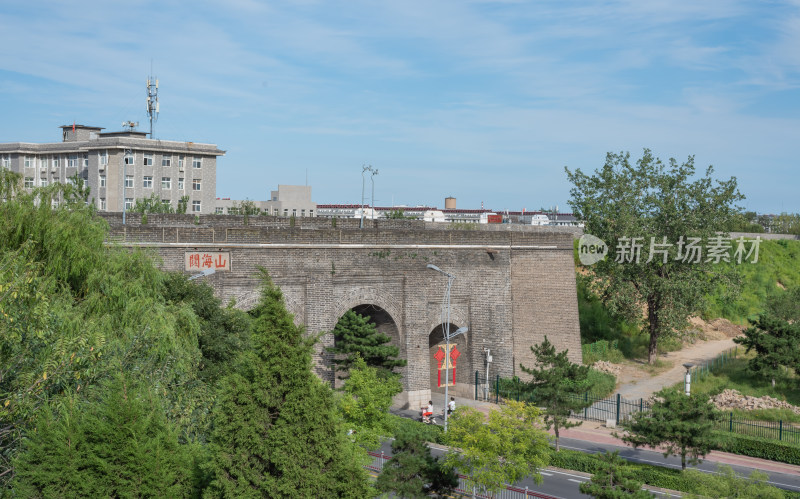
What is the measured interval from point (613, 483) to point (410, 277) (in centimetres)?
1715

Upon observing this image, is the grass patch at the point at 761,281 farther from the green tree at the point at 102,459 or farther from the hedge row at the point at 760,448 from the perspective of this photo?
the green tree at the point at 102,459

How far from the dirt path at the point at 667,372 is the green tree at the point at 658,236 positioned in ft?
5.38

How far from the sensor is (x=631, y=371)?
41.0 metres

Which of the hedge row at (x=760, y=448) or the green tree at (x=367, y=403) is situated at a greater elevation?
the green tree at (x=367, y=403)

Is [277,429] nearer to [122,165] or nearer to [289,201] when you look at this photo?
[122,165]

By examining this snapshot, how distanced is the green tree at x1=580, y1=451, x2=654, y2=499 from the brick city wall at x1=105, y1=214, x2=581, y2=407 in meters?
14.6

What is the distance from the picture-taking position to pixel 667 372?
40.8m

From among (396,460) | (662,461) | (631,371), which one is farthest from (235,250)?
(631,371)

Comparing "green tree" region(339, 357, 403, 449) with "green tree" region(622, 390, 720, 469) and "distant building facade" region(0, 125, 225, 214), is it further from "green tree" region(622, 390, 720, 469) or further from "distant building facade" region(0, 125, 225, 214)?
"distant building facade" region(0, 125, 225, 214)

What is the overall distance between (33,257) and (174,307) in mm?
4172

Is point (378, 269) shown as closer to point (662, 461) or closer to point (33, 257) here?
point (662, 461)

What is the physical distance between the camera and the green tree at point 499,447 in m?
21.9

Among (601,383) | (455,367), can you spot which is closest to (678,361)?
(601,383)

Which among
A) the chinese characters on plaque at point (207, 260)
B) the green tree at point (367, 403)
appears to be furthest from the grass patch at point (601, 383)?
the chinese characters on plaque at point (207, 260)
